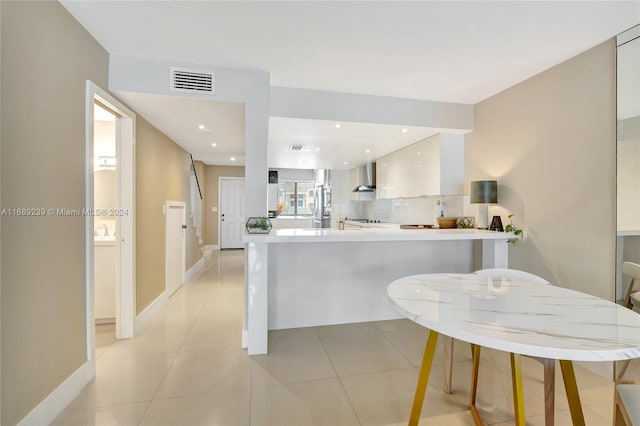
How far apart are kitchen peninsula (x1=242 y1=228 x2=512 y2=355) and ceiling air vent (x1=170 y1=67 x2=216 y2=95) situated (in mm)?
1362

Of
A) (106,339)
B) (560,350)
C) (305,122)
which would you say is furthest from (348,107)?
(106,339)

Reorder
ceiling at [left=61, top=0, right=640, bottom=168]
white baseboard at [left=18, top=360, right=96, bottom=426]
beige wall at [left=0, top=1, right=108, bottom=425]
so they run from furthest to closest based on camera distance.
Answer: ceiling at [left=61, top=0, right=640, bottom=168] → white baseboard at [left=18, top=360, right=96, bottom=426] → beige wall at [left=0, top=1, right=108, bottom=425]

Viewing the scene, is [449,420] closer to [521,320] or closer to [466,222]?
[521,320]

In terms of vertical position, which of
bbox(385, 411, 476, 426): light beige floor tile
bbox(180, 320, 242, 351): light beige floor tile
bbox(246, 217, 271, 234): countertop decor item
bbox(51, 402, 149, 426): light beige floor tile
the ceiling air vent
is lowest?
bbox(51, 402, 149, 426): light beige floor tile

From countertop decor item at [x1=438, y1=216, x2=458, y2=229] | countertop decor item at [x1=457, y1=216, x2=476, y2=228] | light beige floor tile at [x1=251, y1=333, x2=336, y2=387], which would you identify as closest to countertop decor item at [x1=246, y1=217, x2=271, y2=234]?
light beige floor tile at [x1=251, y1=333, x2=336, y2=387]

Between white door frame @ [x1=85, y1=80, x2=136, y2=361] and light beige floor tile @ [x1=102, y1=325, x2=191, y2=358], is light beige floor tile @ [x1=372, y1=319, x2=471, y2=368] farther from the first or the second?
white door frame @ [x1=85, y1=80, x2=136, y2=361]

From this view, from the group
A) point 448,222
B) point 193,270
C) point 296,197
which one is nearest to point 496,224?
point 448,222

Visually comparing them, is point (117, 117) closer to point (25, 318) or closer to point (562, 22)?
point (25, 318)

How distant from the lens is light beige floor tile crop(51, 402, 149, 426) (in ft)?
5.39

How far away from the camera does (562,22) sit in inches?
75.3

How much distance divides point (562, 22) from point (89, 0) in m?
2.96

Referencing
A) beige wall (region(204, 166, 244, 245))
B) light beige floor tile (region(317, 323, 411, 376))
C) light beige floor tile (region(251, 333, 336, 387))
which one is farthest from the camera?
beige wall (region(204, 166, 244, 245))

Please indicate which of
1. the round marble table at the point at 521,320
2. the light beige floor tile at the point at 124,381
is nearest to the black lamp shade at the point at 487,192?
the round marble table at the point at 521,320

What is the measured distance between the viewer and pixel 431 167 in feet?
12.0
